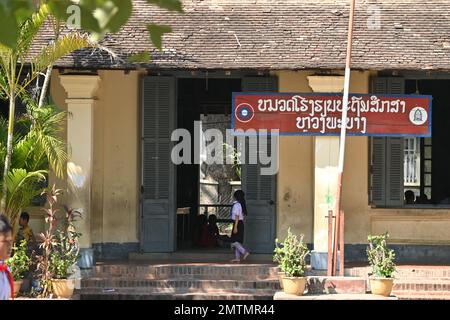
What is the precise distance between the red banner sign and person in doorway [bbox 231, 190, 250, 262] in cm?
127

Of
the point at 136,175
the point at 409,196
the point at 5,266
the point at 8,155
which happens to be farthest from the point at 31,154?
the point at 5,266

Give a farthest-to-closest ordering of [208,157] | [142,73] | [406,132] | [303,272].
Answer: [208,157] < [142,73] < [406,132] < [303,272]

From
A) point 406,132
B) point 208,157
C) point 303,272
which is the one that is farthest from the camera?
point 208,157

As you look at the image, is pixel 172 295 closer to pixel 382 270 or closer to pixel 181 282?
pixel 181 282

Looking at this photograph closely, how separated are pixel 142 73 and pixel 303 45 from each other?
2497 millimetres

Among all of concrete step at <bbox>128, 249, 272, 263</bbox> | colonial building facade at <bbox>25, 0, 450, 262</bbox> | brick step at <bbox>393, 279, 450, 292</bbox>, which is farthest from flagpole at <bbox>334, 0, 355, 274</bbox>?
concrete step at <bbox>128, 249, 272, 263</bbox>

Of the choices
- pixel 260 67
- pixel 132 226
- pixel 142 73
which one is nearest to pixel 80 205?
pixel 132 226

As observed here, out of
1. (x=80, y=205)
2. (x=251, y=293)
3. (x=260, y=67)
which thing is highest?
(x=260, y=67)

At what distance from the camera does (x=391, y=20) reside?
14547 millimetres

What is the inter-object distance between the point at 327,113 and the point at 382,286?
2.54m

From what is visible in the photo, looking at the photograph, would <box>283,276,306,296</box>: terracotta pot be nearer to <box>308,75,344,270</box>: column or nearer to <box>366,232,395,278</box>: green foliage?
<box>366,232,395,278</box>: green foliage

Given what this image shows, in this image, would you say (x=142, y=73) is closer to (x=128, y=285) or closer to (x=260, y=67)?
(x=260, y=67)

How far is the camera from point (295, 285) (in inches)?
492

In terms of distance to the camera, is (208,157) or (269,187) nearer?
(269,187)
